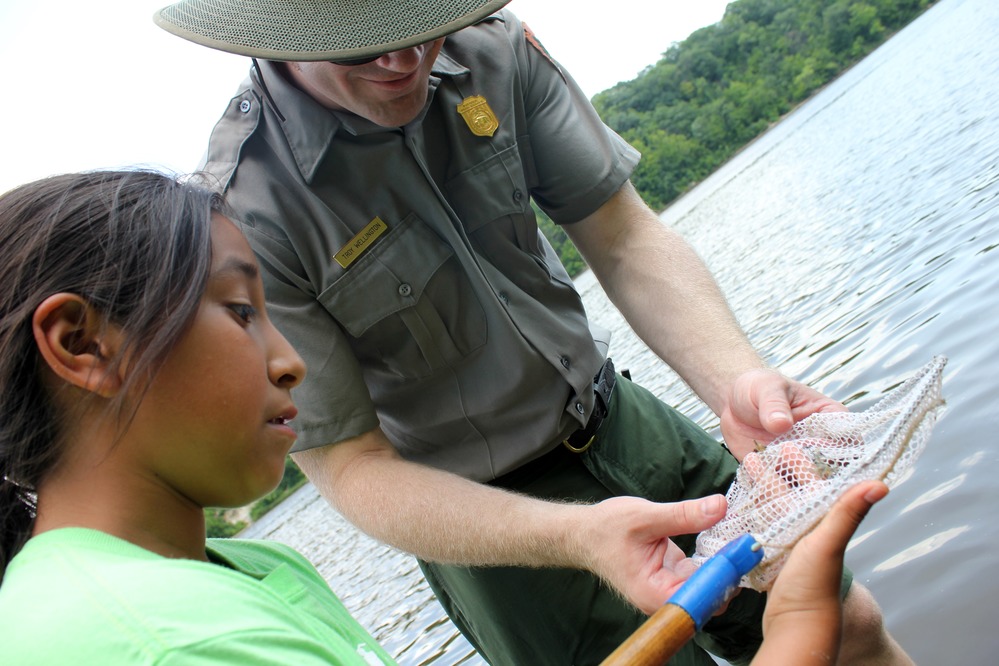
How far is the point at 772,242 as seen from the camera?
54.7 feet

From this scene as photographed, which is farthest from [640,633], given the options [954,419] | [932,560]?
[954,419]

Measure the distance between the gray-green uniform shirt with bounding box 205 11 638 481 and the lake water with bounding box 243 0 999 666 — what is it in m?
1.94

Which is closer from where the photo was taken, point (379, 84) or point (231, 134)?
point (379, 84)

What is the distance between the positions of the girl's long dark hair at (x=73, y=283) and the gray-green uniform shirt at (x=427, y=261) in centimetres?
98

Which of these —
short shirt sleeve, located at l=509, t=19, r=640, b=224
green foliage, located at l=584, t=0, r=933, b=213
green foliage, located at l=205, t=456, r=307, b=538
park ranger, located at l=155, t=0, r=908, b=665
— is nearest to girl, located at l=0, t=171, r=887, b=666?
park ranger, located at l=155, t=0, r=908, b=665

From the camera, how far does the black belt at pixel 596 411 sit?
117 inches

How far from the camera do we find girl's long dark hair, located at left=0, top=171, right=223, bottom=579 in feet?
4.92

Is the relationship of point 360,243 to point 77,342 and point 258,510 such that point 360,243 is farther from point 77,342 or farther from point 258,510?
point 258,510

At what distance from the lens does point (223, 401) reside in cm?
161

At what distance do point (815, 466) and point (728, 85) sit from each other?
8651 centimetres

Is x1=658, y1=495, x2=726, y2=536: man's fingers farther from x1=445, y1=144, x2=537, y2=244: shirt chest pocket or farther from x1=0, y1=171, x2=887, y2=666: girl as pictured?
x1=445, y1=144, x2=537, y2=244: shirt chest pocket

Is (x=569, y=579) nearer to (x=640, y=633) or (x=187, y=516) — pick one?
(x=640, y=633)

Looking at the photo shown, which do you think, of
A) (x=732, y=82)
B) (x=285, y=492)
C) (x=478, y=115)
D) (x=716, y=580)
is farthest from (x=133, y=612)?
(x=732, y=82)

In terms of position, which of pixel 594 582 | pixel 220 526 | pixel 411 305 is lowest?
pixel 220 526
